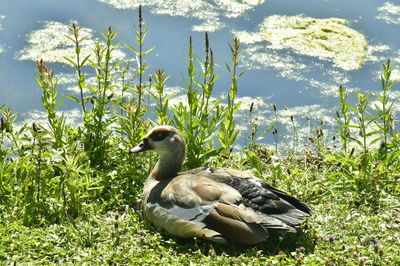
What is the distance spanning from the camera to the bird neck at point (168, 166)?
275 inches

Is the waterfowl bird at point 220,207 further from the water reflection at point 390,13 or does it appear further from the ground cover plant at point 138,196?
the water reflection at point 390,13

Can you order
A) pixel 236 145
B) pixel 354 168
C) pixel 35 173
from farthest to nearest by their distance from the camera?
pixel 236 145 < pixel 354 168 < pixel 35 173

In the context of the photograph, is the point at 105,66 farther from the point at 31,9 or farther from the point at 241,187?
the point at 31,9

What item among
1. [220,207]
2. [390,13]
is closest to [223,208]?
[220,207]

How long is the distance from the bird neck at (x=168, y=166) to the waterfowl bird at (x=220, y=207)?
0.12 metres

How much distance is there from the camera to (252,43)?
1253 centimetres

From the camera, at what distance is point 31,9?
44.2ft

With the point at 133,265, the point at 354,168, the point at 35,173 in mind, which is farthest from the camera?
the point at 354,168

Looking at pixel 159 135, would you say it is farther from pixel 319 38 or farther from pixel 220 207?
pixel 319 38

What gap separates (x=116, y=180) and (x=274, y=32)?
21.1 feet

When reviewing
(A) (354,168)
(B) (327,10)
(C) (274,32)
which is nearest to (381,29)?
(B) (327,10)

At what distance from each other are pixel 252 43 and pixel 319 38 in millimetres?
1307

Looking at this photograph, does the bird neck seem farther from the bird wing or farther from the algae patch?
the algae patch

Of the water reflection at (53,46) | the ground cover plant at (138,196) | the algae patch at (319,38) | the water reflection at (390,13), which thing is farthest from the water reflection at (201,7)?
the ground cover plant at (138,196)
